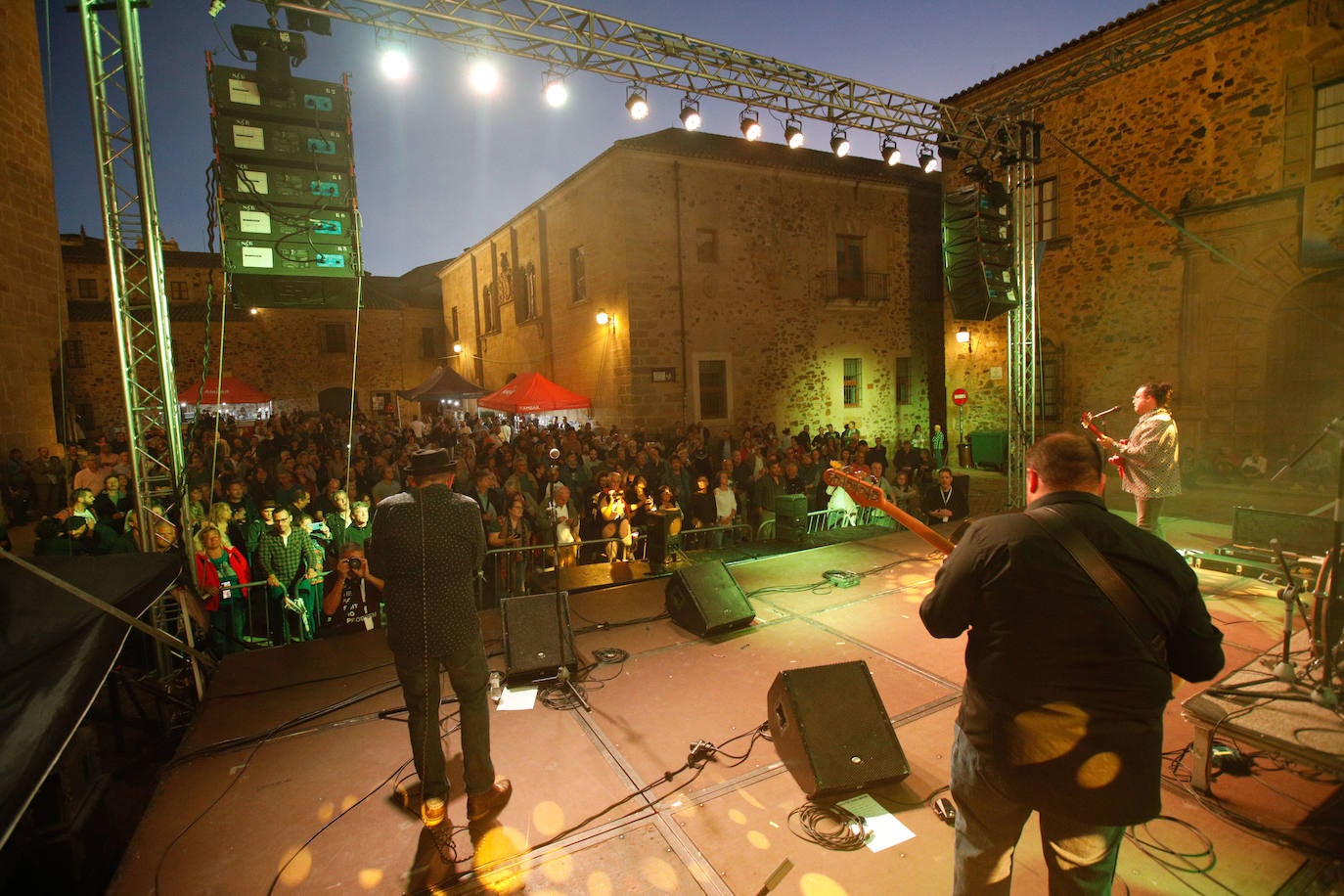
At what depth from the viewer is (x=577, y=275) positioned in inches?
691

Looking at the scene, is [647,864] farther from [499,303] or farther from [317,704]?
[499,303]

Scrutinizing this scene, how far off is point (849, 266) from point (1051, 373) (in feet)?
22.0

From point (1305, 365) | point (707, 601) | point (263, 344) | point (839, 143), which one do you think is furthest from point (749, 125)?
point (263, 344)

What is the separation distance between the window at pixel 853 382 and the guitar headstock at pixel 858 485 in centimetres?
1550

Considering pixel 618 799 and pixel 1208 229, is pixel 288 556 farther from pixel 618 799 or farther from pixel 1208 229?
pixel 1208 229

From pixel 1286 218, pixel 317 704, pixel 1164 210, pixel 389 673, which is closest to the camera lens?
pixel 317 704

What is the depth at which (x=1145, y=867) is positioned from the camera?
262 cm

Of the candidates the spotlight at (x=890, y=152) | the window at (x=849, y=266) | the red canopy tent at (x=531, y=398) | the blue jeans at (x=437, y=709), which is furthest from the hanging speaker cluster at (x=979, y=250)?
the window at (x=849, y=266)

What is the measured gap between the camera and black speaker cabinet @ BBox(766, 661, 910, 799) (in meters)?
3.13

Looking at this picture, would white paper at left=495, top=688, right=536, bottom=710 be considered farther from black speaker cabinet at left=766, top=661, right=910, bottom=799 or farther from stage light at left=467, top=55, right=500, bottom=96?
stage light at left=467, top=55, right=500, bottom=96

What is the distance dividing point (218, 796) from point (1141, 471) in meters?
7.19

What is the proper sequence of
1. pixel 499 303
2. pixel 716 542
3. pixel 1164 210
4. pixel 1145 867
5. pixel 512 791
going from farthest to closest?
pixel 499 303 → pixel 1164 210 → pixel 716 542 → pixel 512 791 → pixel 1145 867

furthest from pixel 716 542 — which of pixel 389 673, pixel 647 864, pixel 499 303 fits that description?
pixel 499 303

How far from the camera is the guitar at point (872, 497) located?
2.90 m
